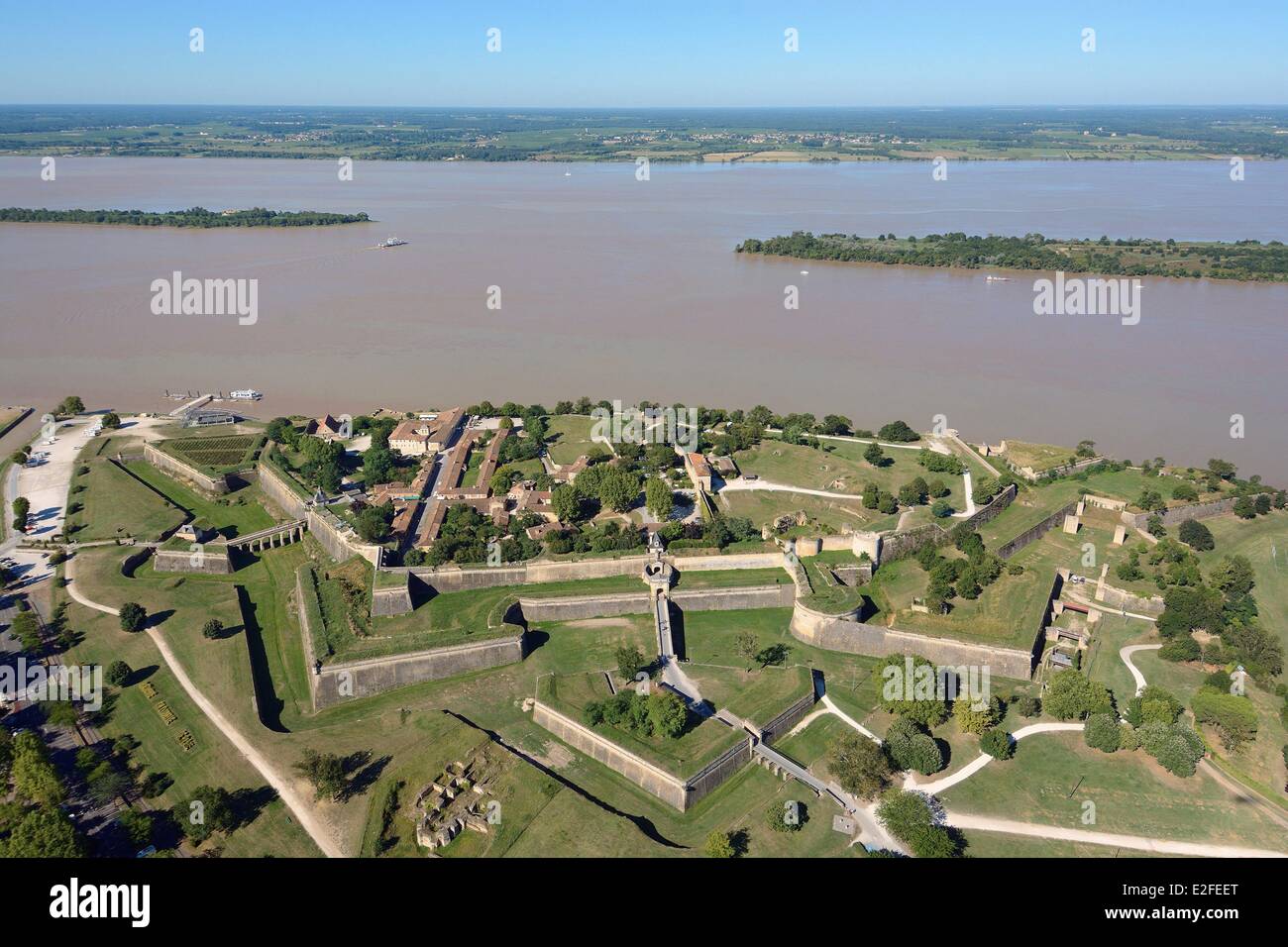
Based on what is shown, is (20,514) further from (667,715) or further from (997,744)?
(997,744)

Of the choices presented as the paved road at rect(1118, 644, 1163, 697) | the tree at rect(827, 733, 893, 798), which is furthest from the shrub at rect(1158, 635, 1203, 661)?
the tree at rect(827, 733, 893, 798)

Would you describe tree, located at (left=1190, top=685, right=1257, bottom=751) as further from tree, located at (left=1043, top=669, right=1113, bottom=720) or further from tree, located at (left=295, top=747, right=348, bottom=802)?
tree, located at (left=295, top=747, right=348, bottom=802)

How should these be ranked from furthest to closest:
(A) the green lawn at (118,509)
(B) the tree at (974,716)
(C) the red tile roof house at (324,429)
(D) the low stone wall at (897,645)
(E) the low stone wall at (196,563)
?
(C) the red tile roof house at (324,429) < (A) the green lawn at (118,509) < (E) the low stone wall at (196,563) < (D) the low stone wall at (897,645) < (B) the tree at (974,716)

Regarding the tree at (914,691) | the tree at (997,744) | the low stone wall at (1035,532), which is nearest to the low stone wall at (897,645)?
the tree at (914,691)

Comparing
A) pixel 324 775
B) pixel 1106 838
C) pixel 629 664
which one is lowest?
pixel 1106 838

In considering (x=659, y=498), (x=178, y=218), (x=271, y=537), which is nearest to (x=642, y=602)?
(x=659, y=498)

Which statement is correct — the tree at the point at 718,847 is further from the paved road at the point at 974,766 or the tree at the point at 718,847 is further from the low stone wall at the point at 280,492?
the low stone wall at the point at 280,492
